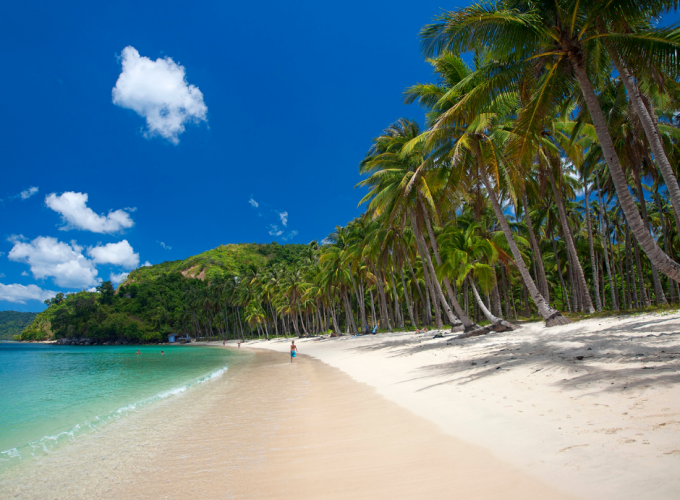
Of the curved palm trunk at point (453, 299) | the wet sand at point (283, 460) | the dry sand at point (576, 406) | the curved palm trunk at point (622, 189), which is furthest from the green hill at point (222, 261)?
the dry sand at point (576, 406)

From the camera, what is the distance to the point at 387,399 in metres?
7.12

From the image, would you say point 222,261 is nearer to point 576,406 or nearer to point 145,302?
point 145,302

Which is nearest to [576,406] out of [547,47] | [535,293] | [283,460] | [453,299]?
[283,460]

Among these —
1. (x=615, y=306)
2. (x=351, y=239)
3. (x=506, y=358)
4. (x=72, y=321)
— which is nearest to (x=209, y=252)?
(x=72, y=321)

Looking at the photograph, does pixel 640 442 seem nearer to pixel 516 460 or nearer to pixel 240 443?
pixel 516 460

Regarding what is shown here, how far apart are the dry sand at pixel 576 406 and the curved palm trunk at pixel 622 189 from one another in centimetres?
141

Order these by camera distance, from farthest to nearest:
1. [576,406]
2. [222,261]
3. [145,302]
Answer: [222,261] → [145,302] → [576,406]

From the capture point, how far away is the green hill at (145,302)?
8919cm

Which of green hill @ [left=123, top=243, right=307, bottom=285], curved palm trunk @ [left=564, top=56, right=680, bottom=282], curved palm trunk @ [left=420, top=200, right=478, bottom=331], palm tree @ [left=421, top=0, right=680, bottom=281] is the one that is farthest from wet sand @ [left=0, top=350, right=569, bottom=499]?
green hill @ [left=123, top=243, right=307, bottom=285]

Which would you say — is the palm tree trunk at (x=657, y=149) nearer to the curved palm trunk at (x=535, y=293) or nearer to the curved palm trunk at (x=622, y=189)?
the curved palm trunk at (x=622, y=189)

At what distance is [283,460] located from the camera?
450cm

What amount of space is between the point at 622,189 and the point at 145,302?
10514cm

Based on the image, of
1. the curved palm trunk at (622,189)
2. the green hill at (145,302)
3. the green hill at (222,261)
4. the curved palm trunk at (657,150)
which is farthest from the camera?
the green hill at (222,261)

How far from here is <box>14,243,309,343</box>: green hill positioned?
89.2 metres
